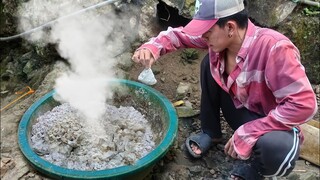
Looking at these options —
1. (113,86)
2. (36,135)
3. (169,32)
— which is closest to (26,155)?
(36,135)

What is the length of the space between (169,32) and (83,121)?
36.9 inches

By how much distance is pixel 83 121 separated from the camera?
3045 mm

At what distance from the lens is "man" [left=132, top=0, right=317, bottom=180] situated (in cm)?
220

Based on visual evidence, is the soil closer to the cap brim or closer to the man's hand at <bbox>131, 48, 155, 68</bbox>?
the man's hand at <bbox>131, 48, 155, 68</bbox>

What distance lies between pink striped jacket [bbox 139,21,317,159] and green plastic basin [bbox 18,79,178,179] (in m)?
0.43

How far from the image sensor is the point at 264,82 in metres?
2.42

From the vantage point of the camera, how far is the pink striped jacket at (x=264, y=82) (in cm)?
218

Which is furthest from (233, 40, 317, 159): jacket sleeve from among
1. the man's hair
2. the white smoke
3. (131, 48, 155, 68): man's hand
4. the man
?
the white smoke

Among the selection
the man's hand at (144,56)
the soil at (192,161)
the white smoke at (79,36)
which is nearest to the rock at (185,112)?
the soil at (192,161)

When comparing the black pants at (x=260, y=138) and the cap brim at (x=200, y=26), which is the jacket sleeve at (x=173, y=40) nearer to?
the black pants at (x=260, y=138)

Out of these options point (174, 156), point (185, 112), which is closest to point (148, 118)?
point (174, 156)

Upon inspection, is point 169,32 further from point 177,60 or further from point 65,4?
point 65,4

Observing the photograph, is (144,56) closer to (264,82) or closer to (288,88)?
(264,82)

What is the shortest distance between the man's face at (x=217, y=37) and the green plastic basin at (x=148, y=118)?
2.11 feet
